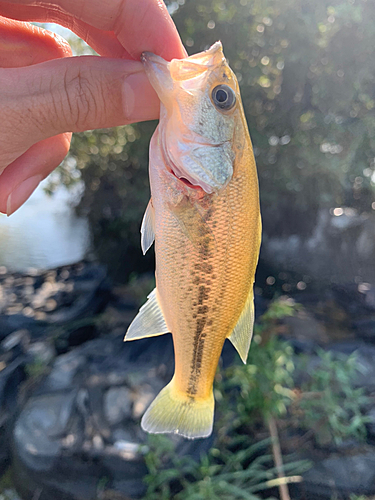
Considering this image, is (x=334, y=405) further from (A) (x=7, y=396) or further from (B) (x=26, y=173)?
(A) (x=7, y=396)

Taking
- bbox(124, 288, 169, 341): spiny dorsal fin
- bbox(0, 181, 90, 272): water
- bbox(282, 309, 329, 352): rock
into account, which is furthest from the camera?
bbox(0, 181, 90, 272): water

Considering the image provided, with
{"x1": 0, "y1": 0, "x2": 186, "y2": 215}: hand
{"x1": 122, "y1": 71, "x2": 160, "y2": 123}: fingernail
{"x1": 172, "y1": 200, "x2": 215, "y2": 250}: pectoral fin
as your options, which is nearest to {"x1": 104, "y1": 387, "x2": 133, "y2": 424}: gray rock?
{"x1": 0, "y1": 0, "x2": 186, "y2": 215}: hand

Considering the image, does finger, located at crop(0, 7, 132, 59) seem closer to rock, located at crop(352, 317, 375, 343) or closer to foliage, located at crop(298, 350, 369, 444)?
foliage, located at crop(298, 350, 369, 444)

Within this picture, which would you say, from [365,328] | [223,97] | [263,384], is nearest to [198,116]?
[223,97]

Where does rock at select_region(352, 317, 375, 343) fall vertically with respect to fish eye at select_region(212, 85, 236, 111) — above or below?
below

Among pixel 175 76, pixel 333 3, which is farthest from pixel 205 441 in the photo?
pixel 333 3
